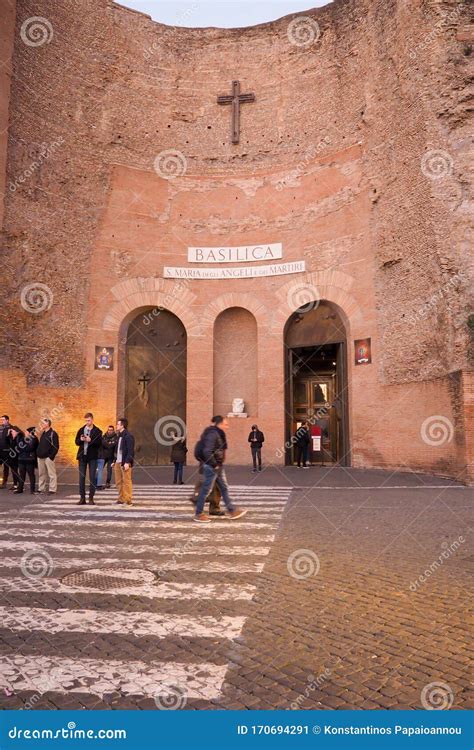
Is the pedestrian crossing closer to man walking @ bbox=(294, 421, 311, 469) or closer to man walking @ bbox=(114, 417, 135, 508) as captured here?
man walking @ bbox=(114, 417, 135, 508)

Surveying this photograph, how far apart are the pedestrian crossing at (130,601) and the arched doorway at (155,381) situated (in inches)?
564

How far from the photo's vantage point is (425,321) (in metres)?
17.9

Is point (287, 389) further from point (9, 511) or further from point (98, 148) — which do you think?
point (9, 511)

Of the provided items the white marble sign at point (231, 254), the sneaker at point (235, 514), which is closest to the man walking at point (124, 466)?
the sneaker at point (235, 514)

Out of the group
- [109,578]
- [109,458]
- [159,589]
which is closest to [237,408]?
[109,458]

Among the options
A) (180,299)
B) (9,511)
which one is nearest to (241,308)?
(180,299)

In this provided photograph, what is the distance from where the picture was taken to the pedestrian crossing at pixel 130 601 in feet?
10.2

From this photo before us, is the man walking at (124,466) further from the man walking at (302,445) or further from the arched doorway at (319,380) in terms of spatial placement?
the arched doorway at (319,380)

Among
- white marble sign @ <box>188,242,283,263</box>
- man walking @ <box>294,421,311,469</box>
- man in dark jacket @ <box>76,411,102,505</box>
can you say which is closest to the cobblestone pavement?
man in dark jacket @ <box>76,411,102,505</box>

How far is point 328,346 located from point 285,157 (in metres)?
8.16

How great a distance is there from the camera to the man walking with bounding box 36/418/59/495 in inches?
492

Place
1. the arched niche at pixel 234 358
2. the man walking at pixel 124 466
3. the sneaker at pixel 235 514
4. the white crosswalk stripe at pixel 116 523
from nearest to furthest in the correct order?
the white crosswalk stripe at pixel 116 523 → the sneaker at pixel 235 514 → the man walking at pixel 124 466 → the arched niche at pixel 234 358

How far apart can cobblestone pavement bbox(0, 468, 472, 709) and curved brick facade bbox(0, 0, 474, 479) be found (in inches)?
410

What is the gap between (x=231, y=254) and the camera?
23688 mm
